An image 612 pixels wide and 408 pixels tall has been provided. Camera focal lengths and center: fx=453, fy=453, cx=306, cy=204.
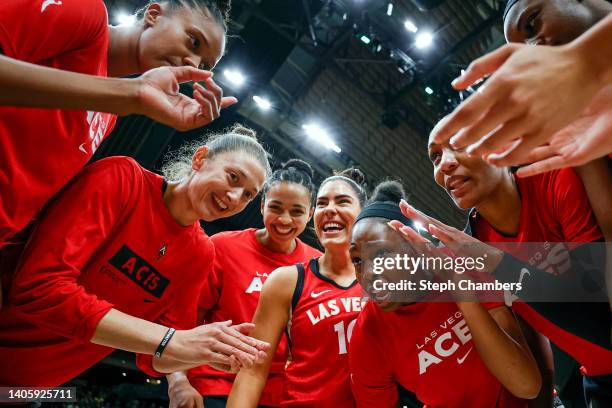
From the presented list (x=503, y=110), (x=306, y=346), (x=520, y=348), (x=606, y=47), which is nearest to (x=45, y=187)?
(x=306, y=346)

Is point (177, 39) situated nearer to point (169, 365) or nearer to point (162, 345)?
point (162, 345)

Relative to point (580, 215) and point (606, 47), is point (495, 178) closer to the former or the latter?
point (580, 215)

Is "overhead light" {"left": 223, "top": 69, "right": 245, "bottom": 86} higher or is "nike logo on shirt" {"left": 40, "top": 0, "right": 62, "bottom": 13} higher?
"nike logo on shirt" {"left": 40, "top": 0, "right": 62, "bottom": 13}

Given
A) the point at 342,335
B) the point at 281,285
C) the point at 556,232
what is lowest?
the point at 281,285

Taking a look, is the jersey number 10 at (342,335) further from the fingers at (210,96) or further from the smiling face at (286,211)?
the fingers at (210,96)

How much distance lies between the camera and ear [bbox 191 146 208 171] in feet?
7.36

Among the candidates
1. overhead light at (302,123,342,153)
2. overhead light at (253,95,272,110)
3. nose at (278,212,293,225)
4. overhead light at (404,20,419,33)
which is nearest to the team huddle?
nose at (278,212,293,225)

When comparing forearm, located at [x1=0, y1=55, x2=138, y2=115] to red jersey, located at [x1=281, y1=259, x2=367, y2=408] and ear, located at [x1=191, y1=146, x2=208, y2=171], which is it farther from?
red jersey, located at [x1=281, y1=259, x2=367, y2=408]

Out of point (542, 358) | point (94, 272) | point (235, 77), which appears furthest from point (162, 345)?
point (235, 77)

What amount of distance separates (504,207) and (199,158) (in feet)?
4.68

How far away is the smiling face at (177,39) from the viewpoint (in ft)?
5.72

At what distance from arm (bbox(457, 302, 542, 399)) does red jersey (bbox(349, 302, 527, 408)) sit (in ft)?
0.36

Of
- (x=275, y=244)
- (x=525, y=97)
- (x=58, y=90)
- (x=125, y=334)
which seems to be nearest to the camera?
(x=525, y=97)

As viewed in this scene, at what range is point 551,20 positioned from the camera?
162cm
